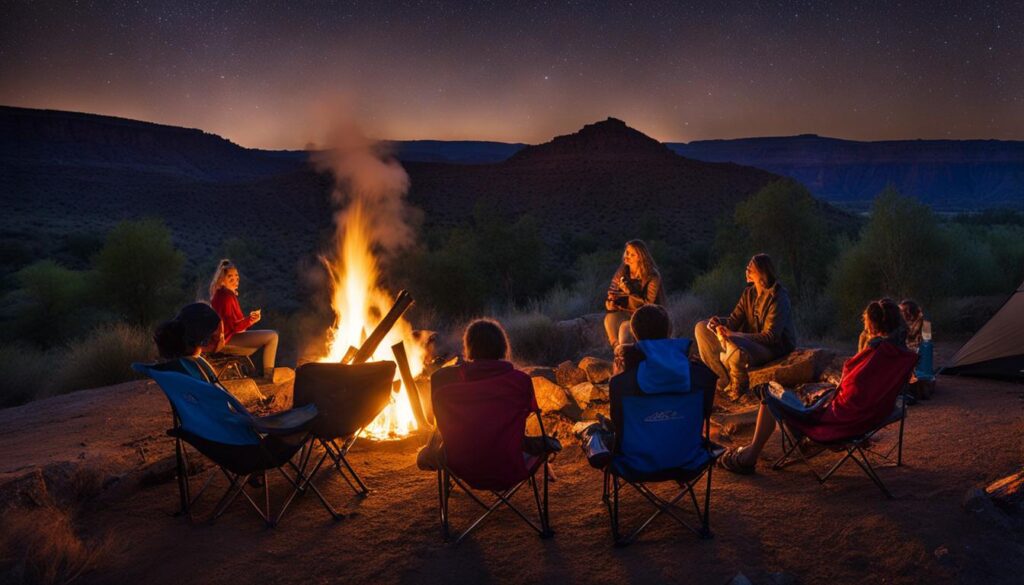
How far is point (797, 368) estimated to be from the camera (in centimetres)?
632

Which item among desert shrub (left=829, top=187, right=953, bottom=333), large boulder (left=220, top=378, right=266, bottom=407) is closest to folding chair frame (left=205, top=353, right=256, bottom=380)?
large boulder (left=220, top=378, right=266, bottom=407)

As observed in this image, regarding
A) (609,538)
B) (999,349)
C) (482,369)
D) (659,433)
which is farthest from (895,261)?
(482,369)

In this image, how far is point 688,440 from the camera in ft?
12.3

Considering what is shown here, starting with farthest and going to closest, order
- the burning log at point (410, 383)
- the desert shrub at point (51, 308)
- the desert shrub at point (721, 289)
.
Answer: the desert shrub at point (51, 308), the desert shrub at point (721, 289), the burning log at point (410, 383)

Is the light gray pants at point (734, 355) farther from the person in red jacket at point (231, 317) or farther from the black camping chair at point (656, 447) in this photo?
the person in red jacket at point (231, 317)

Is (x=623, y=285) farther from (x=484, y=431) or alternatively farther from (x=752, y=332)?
(x=484, y=431)

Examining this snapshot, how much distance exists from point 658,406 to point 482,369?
1044 millimetres

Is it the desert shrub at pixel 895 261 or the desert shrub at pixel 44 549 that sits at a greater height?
the desert shrub at pixel 895 261

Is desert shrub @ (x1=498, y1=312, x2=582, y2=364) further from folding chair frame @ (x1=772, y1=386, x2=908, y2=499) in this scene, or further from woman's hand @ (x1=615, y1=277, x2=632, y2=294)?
folding chair frame @ (x1=772, y1=386, x2=908, y2=499)

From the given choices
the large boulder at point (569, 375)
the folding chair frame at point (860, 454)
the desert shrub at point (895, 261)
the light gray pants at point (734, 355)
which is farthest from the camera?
the desert shrub at point (895, 261)

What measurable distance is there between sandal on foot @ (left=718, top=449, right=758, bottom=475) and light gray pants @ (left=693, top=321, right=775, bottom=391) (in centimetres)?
145

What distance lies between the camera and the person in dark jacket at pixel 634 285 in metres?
7.08

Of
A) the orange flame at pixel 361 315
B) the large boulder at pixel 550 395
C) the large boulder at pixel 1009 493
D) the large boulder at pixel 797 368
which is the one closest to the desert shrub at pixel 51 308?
the orange flame at pixel 361 315

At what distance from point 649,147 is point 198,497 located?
228 ft
